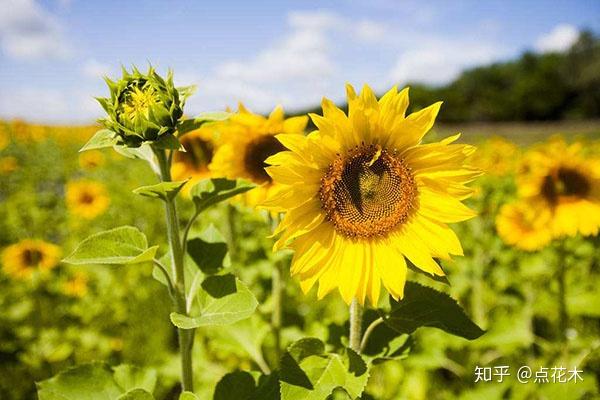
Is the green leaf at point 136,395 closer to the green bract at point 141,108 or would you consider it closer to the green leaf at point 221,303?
the green leaf at point 221,303

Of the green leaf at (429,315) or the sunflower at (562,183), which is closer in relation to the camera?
the green leaf at (429,315)

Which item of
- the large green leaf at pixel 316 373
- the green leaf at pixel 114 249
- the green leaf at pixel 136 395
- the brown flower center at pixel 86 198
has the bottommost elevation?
the green leaf at pixel 136 395

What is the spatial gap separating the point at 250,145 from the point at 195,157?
67 cm

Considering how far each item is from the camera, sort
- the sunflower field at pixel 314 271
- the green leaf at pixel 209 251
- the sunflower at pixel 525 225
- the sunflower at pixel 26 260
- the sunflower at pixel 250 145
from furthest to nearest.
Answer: the sunflower at pixel 26 260, the sunflower at pixel 525 225, the sunflower at pixel 250 145, the green leaf at pixel 209 251, the sunflower field at pixel 314 271

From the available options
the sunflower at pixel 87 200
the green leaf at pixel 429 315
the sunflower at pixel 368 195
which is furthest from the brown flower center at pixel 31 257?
the green leaf at pixel 429 315

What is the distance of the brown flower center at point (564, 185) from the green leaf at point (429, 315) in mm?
1864

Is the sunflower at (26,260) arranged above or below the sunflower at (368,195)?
below

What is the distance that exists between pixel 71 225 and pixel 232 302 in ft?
16.0

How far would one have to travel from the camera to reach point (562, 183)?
2.96 meters

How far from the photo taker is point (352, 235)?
1.58m

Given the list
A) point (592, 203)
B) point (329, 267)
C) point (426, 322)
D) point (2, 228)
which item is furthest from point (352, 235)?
point (2, 228)

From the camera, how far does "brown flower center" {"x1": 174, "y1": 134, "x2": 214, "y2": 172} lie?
9.23 ft

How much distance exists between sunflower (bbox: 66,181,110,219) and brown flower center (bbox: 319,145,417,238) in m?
4.59

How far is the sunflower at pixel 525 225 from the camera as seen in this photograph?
293 cm
